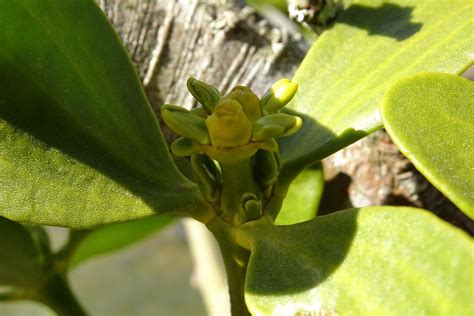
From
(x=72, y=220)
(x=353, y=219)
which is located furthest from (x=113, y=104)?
(x=353, y=219)

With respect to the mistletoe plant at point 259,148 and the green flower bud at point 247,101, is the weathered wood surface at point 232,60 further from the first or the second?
the green flower bud at point 247,101

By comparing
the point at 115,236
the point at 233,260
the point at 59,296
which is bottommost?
the point at 115,236

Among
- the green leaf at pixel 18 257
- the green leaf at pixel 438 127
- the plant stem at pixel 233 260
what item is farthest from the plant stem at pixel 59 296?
the green leaf at pixel 438 127

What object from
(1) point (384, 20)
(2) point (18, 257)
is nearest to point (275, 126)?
(1) point (384, 20)

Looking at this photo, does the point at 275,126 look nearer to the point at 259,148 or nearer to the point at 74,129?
the point at 259,148

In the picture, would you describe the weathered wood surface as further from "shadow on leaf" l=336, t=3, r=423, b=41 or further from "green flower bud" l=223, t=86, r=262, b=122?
"green flower bud" l=223, t=86, r=262, b=122

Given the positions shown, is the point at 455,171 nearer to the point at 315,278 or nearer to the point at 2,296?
the point at 315,278
